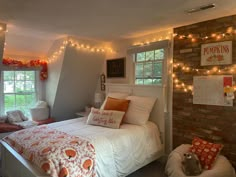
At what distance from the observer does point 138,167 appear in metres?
2.68

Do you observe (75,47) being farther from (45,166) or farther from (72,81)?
(45,166)

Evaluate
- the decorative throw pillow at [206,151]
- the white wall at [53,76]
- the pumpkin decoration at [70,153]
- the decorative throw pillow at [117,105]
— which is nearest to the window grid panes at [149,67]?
the decorative throw pillow at [117,105]

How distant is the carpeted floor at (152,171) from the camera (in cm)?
282

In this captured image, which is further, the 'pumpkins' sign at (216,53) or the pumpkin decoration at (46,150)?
the 'pumpkins' sign at (216,53)

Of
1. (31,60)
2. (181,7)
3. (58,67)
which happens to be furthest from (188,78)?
(31,60)

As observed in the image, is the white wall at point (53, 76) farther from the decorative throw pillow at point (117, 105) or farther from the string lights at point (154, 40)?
the string lights at point (154, 40)

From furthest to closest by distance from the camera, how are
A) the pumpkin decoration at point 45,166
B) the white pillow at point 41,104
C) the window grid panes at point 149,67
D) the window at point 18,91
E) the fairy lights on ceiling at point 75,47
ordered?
the white pillow at point 41,104
the window at point 18,91
the fairy lights on ceiling at point 75,47
the window grid panes at point 149,67
the pumpkin decoration at point 45,166

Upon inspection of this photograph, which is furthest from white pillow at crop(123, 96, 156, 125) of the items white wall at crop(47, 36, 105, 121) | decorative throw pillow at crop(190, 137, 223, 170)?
white wall at crop(47, 36, 105, 121)

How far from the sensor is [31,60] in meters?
4.18

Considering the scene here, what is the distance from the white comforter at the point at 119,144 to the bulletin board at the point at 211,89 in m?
0.87

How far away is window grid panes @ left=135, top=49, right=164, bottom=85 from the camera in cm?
338

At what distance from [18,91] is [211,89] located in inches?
152

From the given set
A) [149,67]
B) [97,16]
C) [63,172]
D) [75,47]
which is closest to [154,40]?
[149,67]

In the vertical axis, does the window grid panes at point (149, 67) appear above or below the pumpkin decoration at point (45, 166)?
above
